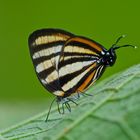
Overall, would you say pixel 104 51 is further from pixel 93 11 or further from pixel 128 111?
pixel 93 11

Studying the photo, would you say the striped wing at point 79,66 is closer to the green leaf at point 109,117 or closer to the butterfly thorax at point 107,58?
the butterfly thorax at point 107,58

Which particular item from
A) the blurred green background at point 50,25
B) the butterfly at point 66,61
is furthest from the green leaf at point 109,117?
the blurred green background at point 50,25

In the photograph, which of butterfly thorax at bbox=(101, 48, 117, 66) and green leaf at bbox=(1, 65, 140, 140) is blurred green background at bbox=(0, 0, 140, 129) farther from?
green leaf at bbox=(1, 65, 140, 140)

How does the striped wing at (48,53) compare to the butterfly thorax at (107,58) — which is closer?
the striped wing at (48,53)

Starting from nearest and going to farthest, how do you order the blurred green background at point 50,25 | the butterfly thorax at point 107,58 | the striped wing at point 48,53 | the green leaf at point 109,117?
the green leaf at point 109,117 → the striped wing at point 48,53 → the butterfly thorax at point 107,58 → the blurred green background at point 50,25

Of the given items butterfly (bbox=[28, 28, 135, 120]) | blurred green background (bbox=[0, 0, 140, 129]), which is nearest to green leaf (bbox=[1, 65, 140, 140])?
butterfly (bbox=[28, 28, 135, 120])

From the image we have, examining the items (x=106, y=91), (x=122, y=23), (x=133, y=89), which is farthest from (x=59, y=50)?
(x=122, y=23)
